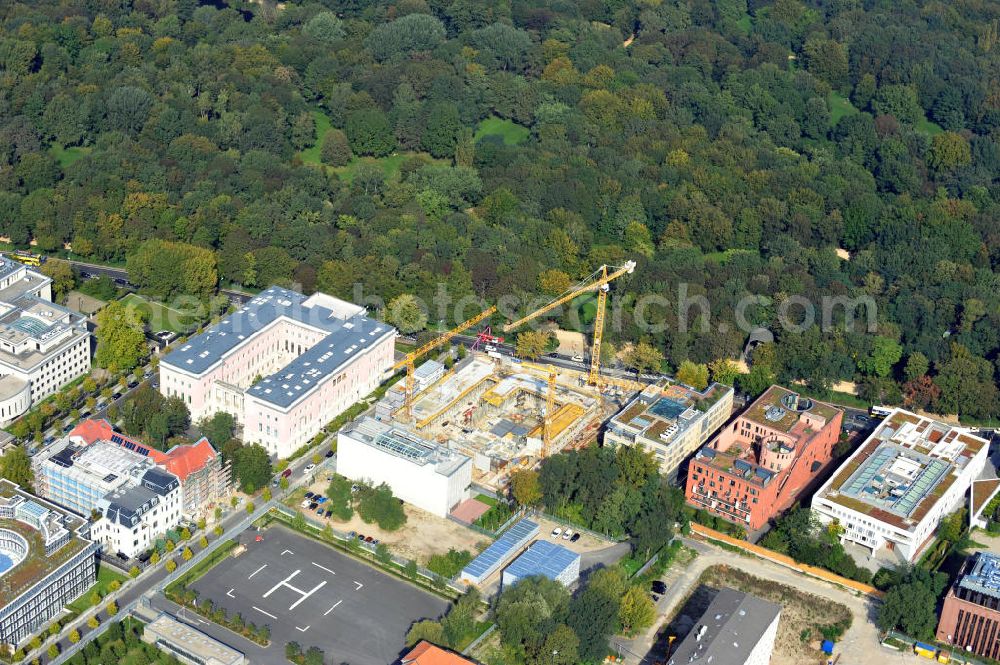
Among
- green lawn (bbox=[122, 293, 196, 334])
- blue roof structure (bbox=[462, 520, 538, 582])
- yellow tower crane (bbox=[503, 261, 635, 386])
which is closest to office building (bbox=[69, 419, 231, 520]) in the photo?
blue roof structure (bbox=[462, 520, 538, 582])

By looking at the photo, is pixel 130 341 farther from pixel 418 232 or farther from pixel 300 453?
pixel 418 232

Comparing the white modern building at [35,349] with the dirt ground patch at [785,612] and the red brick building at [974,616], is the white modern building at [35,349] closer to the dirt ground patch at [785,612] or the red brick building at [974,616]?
the dirt ground patch at [785,612]

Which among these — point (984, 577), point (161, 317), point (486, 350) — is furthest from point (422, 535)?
point (161, 317)

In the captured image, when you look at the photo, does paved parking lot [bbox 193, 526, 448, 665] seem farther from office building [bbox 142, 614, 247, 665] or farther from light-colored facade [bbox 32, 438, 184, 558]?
light-colored facade [bbox 32, 438, 184, 558]

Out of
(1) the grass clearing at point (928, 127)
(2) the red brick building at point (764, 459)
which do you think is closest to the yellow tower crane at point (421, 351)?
(2) the red brick building at point (764, 459)

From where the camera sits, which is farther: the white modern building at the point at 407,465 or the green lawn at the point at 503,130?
the green lawn at the point at 503,130

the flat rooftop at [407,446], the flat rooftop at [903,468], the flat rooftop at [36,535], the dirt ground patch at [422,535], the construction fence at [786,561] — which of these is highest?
the flat rooftop at [903,468]

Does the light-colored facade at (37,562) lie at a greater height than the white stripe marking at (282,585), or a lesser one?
greater

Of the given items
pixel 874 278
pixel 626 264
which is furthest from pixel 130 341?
pixel 874 278
